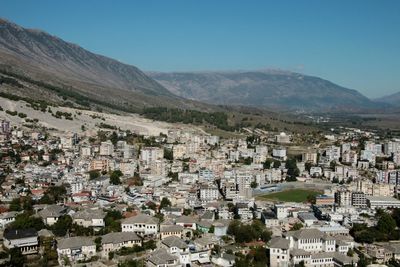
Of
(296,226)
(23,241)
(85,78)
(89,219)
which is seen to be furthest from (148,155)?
(85,78)

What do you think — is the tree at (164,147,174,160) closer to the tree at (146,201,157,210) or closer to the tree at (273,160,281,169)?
the tree at (273,160,281,169)

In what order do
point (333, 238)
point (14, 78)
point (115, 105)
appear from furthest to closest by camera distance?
point (115, 105) → point (14, 78) → point (333, 238)

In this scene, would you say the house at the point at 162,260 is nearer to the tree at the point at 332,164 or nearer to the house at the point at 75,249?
the house at the point at 75,249

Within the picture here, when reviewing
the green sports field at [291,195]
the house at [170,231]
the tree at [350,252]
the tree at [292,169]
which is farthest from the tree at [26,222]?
the tree at [292,169]

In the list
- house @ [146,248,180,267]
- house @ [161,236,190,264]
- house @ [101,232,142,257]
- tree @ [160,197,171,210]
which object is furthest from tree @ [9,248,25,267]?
tree @ [160,197,171,210]

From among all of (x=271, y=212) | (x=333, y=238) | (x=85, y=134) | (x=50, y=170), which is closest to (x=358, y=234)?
(x=333, y=238)

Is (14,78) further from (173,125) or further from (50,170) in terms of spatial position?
(50,170)
